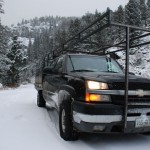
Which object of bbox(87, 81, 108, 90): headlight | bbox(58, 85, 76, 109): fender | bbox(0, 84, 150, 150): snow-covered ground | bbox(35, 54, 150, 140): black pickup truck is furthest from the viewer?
bbox(58, 85, 76, 109): fender

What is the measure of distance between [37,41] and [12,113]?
Result: 16217 centimetres

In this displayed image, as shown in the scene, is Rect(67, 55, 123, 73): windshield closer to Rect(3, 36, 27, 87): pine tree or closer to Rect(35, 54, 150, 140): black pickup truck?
Rect(35, 54, 150, 140): black pickup truck

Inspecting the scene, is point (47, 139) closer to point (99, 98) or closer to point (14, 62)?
point (99, 98)

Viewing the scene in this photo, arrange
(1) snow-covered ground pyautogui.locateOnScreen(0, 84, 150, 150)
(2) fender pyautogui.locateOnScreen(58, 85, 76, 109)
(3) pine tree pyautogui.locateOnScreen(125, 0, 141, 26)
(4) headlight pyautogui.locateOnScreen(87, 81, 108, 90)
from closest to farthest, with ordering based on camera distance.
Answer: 1. (4) headlight pyautogui.locateOnScreen(87, 81, 108, 90)
2. (1) snow-covered ground pyautogui.locateOnScreen(0, 84, 150, 150)
3. (2) fender pyautogui.locateOnScreen(58, 85, 76, 109)
4. (3) pine tree pyautogui.locateOnScreen(125, 0, 141, 26)

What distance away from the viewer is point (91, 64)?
21.4 feet

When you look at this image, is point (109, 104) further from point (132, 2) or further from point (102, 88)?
point (132, 2)

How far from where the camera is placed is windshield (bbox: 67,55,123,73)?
20.7 ft

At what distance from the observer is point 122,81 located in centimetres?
490

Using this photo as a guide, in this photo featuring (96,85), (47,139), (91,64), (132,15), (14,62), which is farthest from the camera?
(132,15)

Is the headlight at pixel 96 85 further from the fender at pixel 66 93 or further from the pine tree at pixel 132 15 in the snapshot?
the pine tree at pixel 132 15

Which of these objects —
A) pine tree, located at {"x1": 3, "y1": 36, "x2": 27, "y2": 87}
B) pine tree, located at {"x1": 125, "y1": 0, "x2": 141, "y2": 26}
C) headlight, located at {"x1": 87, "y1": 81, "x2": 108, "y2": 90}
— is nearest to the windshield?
headlight, located at {"x1": 87, "y1": 81, "x2": 108, "y2": 90}

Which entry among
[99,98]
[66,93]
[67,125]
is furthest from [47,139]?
[99,98]

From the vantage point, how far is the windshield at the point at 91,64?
6316 millimetres

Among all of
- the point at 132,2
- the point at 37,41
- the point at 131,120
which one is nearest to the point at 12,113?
the point at 131,120
